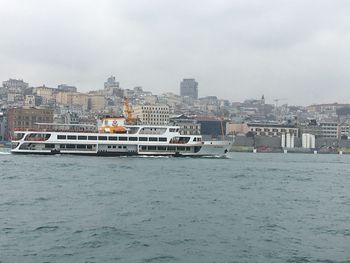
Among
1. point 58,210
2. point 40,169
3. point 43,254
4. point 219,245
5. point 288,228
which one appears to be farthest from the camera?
point 40,169

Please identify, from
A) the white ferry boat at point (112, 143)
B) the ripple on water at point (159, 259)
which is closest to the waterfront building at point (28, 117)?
the white ferry boat at point (112, 143)

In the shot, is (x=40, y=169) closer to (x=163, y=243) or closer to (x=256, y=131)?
(x=163, y=243)

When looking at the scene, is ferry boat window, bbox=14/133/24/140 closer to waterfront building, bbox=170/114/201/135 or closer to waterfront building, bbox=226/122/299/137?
waterfront building, bbox=170/114/201/135

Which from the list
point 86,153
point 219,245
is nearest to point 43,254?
point 219,245

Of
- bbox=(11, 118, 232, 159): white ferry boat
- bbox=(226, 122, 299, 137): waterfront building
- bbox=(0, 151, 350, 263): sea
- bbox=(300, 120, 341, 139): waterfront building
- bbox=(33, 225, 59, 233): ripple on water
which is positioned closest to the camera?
bbox=(0, 151, 350, 263): sea

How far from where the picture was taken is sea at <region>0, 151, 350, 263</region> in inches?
607

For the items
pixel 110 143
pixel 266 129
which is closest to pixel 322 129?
pixel 266 129

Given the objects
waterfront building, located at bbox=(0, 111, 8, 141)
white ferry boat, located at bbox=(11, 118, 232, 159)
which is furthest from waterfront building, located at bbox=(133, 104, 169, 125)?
white ferry boat, located at bbox=(11, 118, 232, 159)

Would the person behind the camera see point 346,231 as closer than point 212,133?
Yes

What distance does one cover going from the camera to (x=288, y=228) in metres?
19.2

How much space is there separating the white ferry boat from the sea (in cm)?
2804

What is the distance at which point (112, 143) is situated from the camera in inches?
2470

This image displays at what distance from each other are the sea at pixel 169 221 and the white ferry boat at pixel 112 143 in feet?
92.0

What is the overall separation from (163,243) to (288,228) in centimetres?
A: 506
